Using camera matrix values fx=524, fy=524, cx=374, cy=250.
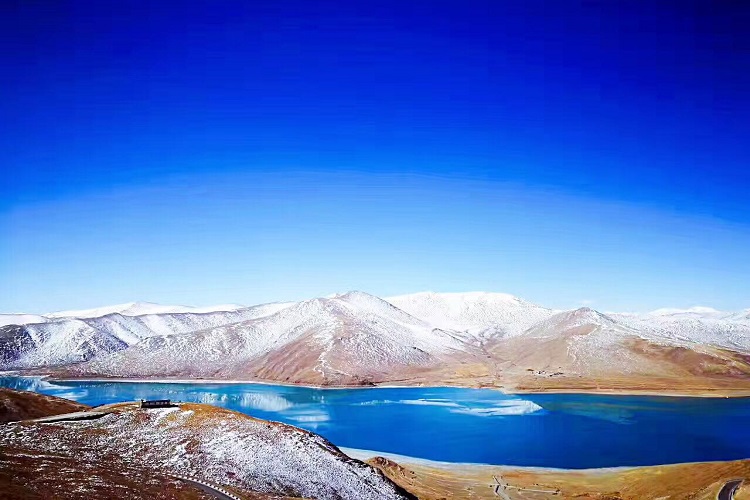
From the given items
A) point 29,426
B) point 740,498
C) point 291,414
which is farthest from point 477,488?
point 291,414

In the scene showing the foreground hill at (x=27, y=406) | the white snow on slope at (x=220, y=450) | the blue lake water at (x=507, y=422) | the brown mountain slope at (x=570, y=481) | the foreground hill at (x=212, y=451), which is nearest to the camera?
the foreground hill at (x=212, y=451)

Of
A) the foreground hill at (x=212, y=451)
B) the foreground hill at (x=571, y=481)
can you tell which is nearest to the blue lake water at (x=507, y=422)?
the foreground hill at (x=571, y=481)

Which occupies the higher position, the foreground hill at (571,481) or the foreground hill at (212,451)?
the foreground hill at (212,451)

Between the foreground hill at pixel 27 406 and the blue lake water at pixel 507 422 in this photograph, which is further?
the blue lake water at pixel 507 422

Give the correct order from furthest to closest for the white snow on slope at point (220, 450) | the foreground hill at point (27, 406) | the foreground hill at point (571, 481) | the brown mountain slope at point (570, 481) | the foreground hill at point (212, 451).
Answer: the foreground hill at point (27, 406)
the brown mountain slope at point (570, 481)
the foreground hill at point (571, 481)
the white snow on slope at point (220, 450)
the foreground hill at point (212, 451)

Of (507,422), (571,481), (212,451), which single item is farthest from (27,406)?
(507,422)

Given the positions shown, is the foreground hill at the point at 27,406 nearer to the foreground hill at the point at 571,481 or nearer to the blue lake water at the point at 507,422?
the foreground hill at the point at 571,481

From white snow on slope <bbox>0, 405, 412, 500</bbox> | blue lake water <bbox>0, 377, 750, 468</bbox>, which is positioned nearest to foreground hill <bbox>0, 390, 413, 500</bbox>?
white snow on slope <bbox>0, 405, 412, 500</bbox>
